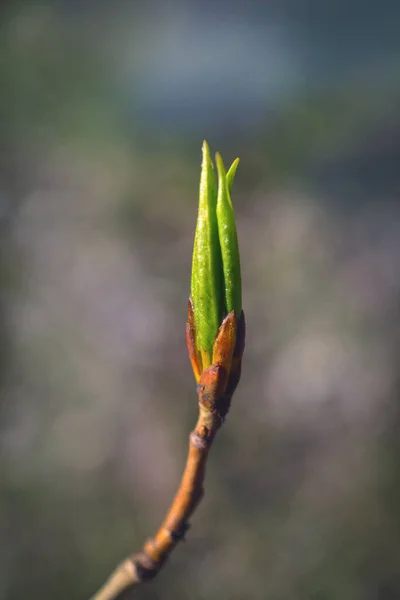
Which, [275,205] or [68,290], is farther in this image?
[275,205]

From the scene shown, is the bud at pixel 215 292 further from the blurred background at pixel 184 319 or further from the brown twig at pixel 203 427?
the blurred background at pixel 184 319

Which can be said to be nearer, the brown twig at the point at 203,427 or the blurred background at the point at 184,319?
the brown twig at the point at 203,427

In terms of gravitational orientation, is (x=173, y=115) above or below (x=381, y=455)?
above

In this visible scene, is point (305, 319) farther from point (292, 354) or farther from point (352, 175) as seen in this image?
point (352, 175)

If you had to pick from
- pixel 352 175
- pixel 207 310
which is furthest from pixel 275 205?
pixel 207 310

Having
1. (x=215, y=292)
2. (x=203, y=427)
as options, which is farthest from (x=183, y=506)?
(x=215, y=292)

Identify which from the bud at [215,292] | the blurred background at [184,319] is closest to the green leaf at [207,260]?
the bud at [215,292]

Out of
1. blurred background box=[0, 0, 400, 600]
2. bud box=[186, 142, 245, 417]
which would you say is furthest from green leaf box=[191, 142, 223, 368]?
blurred background box=[0, 0, 400, 600]
